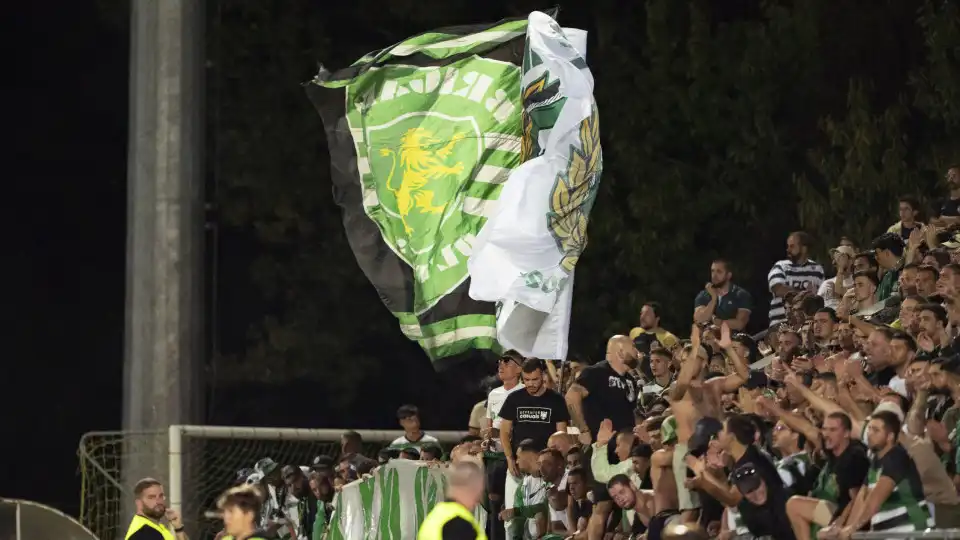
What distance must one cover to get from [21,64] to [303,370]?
302 inches

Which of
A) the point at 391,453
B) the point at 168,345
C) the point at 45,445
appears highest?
the point at 168,345

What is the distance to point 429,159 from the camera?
17.0 m

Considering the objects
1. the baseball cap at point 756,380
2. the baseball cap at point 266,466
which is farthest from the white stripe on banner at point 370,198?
the baseball cap at point 266,466

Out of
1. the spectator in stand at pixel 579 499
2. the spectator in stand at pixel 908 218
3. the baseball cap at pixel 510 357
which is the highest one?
the spectator in stand at pixel 908 218

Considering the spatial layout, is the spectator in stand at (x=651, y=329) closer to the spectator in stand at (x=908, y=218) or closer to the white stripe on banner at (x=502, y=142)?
the spectator in stand at (x=908, y=218)

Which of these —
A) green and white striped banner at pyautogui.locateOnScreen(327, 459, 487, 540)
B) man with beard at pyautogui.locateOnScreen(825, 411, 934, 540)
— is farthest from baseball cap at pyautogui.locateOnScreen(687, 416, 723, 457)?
green and white striped banner at pyautogui.locateOnScreen(327, 459, 487, 540)

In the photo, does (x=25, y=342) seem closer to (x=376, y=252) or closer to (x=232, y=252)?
(x=232, y=252)

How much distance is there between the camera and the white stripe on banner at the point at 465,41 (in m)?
16.8

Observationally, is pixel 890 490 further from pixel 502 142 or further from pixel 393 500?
pixel 393 500

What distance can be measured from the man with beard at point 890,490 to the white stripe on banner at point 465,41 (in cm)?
567

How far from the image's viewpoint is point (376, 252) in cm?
1747

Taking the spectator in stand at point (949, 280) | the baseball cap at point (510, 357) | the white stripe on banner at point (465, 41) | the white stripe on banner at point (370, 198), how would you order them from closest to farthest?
1. the spectator in stand at point (949, 280)
2. the white stripe on banner at point (465, 41)
3. the white stripe on banner at point (370, 198)
4. the baseball cap at point (510, 357)

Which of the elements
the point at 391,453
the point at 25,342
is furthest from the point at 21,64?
the point at 391,453

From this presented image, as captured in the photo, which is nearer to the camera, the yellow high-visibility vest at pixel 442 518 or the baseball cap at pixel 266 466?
the yellow high-visibility vest at pixel 442 518
